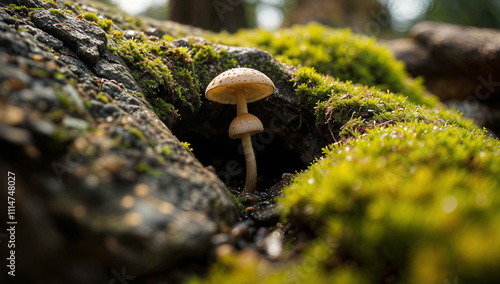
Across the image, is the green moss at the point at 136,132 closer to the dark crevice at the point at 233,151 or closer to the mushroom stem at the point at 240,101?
the mushroom stem at the point at 240,101

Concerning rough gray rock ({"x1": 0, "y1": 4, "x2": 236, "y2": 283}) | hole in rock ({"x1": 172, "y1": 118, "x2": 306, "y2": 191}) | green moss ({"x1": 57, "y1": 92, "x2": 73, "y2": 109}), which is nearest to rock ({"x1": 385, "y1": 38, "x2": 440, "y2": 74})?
hole in rock ({"x1": 172, "y1": 118, "x2": 306, "y2": 191})

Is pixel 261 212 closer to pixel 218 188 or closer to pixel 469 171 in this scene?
pixel 218 188

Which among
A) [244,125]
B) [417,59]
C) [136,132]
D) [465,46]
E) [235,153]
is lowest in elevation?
[235,153]

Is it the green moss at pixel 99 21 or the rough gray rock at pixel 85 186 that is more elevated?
the green moss at pixel 99 21

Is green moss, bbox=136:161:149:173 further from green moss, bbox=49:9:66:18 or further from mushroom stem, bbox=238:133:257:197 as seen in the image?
green moss, bbox=49:9:66:18

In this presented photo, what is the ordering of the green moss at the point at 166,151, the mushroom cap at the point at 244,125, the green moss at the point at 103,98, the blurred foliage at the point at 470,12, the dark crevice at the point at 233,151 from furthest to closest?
the blurred foliage at the point at 470,12 → the dark crevice at the point at 233,151 → the mushroom cap at the point at 244,125 → the green moss at the point at 103,98 → the green moss at the point at 166,151

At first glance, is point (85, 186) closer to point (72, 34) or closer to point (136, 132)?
point (136, 132)

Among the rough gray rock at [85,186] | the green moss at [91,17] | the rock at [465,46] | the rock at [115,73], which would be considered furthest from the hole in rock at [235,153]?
the rock at [465,46]

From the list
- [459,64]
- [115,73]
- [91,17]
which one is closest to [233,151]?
[115,73]
